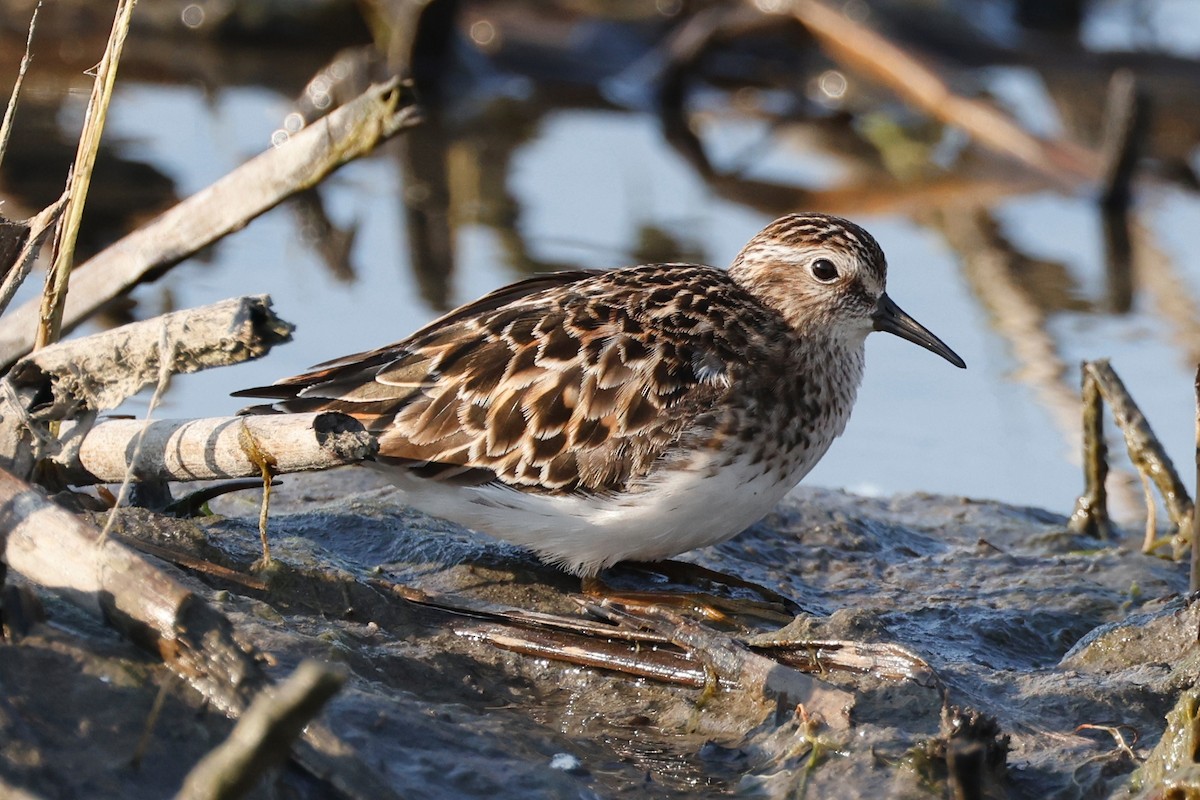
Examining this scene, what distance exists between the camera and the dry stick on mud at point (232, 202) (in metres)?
5.60

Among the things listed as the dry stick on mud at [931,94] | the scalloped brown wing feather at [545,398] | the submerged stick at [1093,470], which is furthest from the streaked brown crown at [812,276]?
the dry stick on mud at [931,94]

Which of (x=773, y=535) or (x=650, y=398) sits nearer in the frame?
(x=650, y=398)

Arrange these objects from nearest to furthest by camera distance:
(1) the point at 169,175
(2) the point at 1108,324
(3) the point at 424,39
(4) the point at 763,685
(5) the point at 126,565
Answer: (5) the point at 126,565, (4) the point at 763,685, (2) the point at 1108,324, (1) the point at 169,175, (3) the point at 424,39

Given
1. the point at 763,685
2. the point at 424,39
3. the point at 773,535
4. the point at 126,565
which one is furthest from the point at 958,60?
the point at 126,565

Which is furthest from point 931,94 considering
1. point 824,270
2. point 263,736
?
point 263,736

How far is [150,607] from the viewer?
412 centimetres

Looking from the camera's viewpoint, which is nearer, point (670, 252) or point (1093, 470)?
point (1093, 470)

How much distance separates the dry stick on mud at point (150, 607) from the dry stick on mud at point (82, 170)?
1.05 meters

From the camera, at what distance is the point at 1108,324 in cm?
1045

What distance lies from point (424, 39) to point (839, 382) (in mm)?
8520

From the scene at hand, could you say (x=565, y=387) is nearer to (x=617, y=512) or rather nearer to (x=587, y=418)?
(x=587, y=418)

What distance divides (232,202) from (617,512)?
5.73ft

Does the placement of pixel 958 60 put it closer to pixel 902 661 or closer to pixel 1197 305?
pixel 1197 305

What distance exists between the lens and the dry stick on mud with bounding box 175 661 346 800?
10.4 ft
